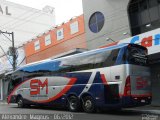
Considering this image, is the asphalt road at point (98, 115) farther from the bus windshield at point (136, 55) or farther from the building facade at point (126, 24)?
the building facade at point (126, 24)

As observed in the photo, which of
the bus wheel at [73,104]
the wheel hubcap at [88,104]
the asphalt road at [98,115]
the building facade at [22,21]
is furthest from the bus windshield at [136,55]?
the building facade at [22,21]

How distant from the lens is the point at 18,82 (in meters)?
24.7

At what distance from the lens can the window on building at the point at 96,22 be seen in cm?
2755

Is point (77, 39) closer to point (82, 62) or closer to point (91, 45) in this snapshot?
point (91, 45)

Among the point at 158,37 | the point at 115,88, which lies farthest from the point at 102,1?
the point at 115,88

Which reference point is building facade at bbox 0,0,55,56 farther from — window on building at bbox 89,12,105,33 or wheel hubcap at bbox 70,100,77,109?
wheel hubcap at bbox 70,100,77,109

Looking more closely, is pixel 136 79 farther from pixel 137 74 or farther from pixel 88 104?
pixel 88 104

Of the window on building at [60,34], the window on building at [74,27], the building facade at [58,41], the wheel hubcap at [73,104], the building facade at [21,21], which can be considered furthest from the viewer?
the building facade at [21,21]

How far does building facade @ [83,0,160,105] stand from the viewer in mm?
21567

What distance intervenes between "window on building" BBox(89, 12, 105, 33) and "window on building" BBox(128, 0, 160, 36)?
3.43 m

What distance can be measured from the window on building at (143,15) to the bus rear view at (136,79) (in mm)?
6233

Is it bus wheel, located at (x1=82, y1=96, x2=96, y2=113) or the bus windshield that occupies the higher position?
the bus windshield

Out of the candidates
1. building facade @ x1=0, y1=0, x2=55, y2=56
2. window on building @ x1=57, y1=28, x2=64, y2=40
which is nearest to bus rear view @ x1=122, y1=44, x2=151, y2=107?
window on building @ x1=57, y1=28, x2=64, y2=40

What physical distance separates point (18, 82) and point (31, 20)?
43.8 m
